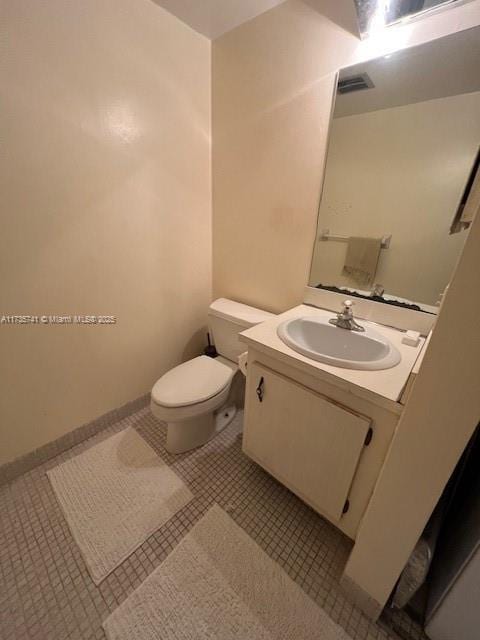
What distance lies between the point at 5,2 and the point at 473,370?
1729 millimetres

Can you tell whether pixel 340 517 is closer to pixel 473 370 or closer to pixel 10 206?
pixel 473 370

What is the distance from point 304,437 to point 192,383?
641 mm

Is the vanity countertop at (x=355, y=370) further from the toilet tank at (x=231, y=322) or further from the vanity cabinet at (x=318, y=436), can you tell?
the toilet tank at (x=231, y=322)

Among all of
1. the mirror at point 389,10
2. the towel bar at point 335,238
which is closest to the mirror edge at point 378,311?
the towel bar at point 335,238

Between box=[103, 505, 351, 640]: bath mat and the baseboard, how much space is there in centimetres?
A: 82

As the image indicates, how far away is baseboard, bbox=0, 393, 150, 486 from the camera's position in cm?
122

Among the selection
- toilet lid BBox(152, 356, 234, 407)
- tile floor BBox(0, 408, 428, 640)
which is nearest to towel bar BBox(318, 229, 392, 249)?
toilet lid BBox(152, 356, 234, 407)

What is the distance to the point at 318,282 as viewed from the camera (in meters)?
1.33

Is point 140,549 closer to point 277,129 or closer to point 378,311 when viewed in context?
point 378,311

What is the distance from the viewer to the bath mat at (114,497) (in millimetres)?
1013

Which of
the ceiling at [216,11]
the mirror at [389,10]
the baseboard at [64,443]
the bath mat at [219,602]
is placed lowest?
the bath mat at [219,602]

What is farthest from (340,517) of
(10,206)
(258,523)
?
(10,206)

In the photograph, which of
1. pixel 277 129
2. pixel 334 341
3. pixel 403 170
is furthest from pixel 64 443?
pixel 403 170

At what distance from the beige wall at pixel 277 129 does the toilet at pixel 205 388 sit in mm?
233
